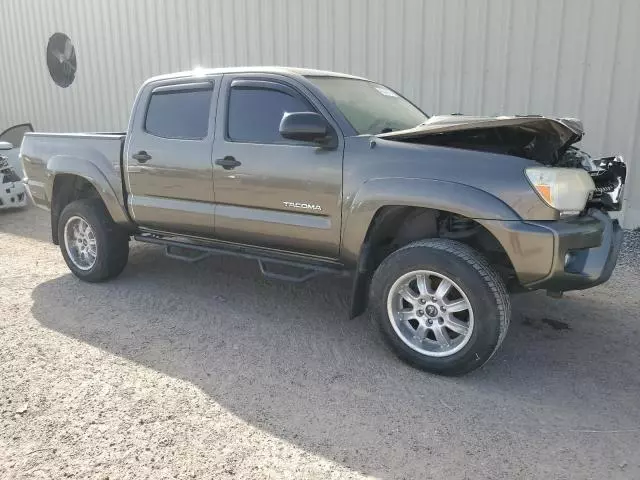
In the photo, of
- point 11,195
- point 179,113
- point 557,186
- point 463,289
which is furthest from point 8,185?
point 557,186

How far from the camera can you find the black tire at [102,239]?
5227 millimetres

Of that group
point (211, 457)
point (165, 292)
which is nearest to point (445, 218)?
point (211, 457)

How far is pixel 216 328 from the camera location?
4.29 metres

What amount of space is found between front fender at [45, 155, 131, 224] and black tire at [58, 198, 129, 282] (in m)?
0.14

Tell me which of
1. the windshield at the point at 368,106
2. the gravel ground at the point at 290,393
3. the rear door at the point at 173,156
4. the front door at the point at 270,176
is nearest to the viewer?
the gravel ground at the point at 290,393

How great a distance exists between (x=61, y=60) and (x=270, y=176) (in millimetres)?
10476

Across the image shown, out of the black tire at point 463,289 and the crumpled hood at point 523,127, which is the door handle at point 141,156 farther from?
the black tire at point 463,289

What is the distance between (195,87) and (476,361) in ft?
10.2

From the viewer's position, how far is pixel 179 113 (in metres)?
4.70

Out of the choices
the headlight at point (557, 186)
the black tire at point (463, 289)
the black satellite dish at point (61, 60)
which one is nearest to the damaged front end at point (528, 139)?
the headlight at point (557, 186)

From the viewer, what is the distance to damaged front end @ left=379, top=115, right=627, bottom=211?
10.6 ft

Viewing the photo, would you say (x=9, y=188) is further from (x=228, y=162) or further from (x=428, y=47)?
(x=428, y=47)

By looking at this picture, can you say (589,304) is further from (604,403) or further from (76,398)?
(76,398)

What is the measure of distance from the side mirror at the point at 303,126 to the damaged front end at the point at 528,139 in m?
0.42
